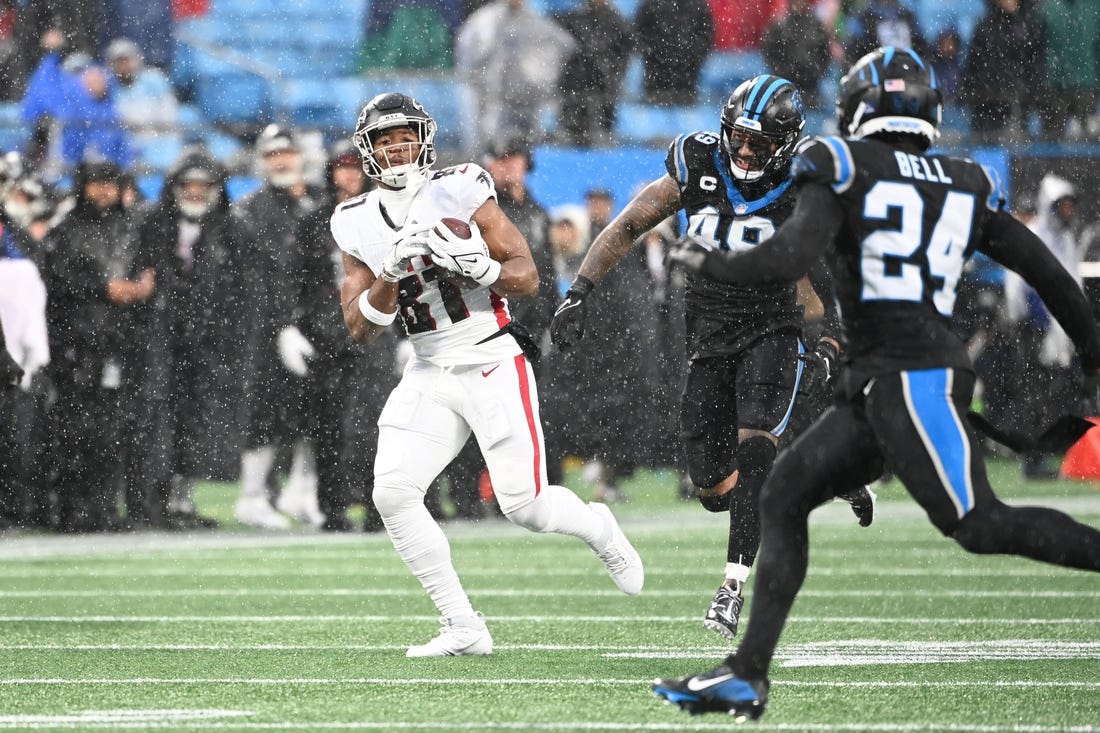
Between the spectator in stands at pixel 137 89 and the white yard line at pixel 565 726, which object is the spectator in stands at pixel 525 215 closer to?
the spectator in stands at pixel 137 89

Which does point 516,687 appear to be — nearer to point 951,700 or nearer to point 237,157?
point 951,700

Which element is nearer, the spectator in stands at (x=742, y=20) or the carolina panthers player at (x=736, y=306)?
the carolina panthers player at (x=736, y=306)

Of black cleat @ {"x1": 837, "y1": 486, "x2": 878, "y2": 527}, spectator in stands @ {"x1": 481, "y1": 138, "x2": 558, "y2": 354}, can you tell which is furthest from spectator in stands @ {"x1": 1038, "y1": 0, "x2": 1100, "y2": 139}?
black cleat @ {"x1": 837, "y1": 486, "x2": 878, "y2": 527}

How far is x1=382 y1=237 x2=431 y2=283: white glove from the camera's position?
5793 mm

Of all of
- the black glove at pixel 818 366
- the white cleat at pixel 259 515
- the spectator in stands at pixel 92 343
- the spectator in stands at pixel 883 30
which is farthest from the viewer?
the spectator in stands at pixel 883 30

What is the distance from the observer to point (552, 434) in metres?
11.8

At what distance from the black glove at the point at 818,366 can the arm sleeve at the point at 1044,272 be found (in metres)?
1.93

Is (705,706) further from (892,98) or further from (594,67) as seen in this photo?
(594,67)

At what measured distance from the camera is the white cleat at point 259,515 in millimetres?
10984

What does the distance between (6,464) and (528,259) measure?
540 centimetres

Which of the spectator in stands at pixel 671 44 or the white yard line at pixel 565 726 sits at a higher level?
the spectator in stands at pixel 671 44

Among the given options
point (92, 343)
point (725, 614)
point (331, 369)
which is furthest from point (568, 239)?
point (725, 614)

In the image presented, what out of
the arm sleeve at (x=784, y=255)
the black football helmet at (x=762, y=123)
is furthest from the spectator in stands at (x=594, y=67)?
the arm sleeve at (x=784, y=255)

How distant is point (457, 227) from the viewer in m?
5.85
